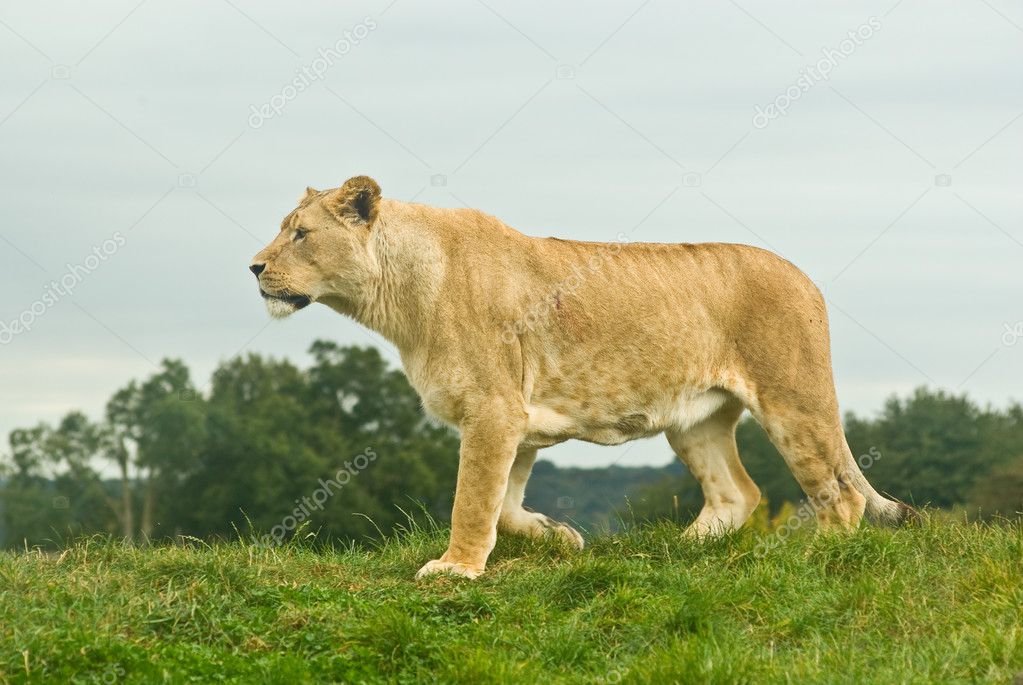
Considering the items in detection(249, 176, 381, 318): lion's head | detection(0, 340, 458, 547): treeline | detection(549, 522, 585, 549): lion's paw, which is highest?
detection(0, 340, 458, 547): treeline

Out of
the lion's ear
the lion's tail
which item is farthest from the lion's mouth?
the lion's tail

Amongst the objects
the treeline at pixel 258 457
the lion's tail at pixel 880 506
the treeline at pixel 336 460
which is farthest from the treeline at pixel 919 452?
the lion's tail at pixel 880 506

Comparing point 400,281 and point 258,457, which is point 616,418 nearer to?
point 400,281

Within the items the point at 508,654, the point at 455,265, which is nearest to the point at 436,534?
the point at 455,265

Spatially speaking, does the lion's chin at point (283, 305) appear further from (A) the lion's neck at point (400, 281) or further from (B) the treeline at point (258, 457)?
(B) the treeline at point (258, 457)

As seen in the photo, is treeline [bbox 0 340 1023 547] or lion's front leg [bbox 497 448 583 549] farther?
treeline [bbox 0 340 1023 547]

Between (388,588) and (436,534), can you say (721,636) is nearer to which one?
(388,588)

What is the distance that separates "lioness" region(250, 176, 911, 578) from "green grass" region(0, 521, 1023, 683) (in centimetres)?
104

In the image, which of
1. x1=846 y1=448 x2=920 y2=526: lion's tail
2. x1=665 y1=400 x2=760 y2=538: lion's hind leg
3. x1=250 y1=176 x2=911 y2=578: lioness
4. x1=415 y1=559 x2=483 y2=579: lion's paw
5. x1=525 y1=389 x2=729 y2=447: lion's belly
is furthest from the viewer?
x1=665 y1=400 x2=760 y2=538: lion's hind leg

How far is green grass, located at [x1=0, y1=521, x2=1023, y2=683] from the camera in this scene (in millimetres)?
8484

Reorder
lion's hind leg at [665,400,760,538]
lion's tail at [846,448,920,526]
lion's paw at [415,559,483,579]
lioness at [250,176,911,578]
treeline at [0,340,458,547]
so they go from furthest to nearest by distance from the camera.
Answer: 1. treeline at [0,340,458,547]
2. lion's hind leg at [665,400,760,538]
3. lion's tail at [846,448,920,526]
4. lioness at [250,176,911,578]
5. lion's paw at [415,559,483,579]

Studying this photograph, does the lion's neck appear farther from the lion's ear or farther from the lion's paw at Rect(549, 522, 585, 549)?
the lion's paw at Rect(549, 522, 585, 549)

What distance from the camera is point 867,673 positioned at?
27.3ft

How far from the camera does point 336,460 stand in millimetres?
66125
